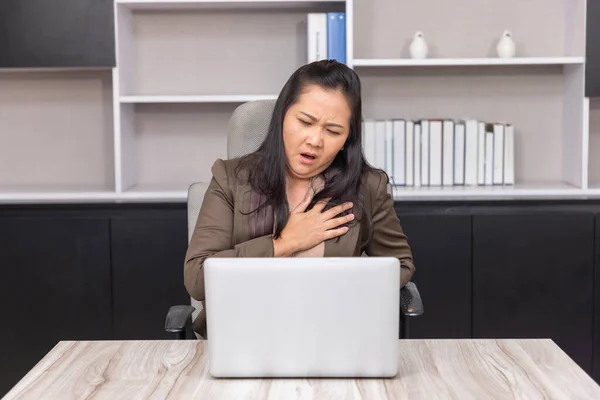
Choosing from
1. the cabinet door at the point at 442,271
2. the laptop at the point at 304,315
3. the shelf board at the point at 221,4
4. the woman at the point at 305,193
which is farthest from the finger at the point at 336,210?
Answer: the shelf board at the point at 221,4

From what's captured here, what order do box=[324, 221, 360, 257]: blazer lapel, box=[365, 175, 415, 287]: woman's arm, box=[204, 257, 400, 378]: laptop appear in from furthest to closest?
box=[365, 175, 415, 287]: woman's arm → box=[324, 221, 360, 257]: blazer lapel → box=[204, 257, 400, 378]: laptop

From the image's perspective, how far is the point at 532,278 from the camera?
311 centimetres

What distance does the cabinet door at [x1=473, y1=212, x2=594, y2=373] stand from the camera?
3096 millimetres

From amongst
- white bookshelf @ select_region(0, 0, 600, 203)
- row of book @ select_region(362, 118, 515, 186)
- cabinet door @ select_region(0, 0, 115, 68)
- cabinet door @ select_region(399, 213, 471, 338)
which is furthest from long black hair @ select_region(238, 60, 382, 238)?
white bookshelf @ select_region(0, 0, 600, 203)

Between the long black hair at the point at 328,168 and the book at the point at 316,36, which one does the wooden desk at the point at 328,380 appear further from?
the book at the point at 316,36

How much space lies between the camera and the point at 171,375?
4.98 feet

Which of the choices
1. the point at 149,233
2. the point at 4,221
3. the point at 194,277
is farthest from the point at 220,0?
the point at 194,277

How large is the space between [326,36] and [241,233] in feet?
4.48

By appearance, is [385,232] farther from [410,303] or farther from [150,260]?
[150,260]

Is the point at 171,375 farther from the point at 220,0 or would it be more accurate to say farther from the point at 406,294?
the point at 220,0

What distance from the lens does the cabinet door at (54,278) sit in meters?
3.12

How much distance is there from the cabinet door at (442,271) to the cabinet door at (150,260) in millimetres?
802

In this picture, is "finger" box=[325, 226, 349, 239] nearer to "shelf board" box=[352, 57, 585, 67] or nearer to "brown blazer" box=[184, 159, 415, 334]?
"brown blazer" box=[184, 159, 415, 334]

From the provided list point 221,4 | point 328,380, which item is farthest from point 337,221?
point 221,4
